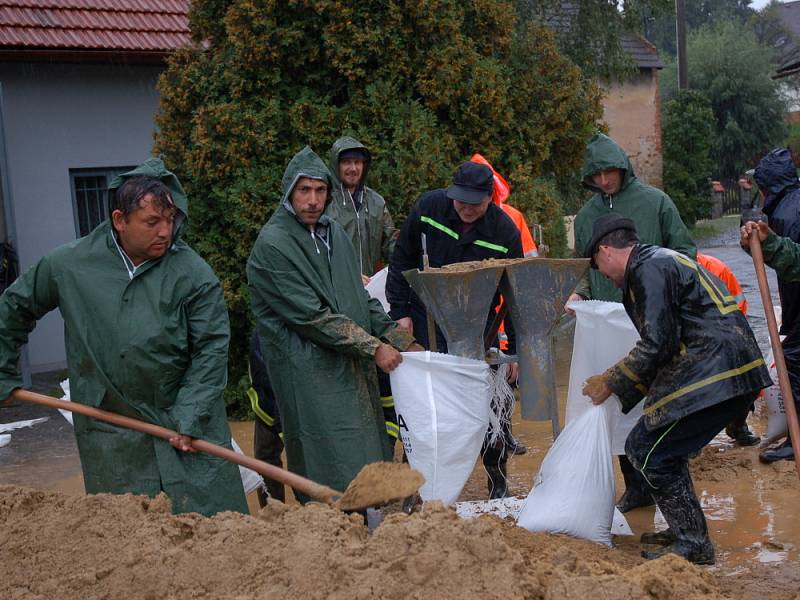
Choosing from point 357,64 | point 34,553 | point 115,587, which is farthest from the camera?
point 357,64

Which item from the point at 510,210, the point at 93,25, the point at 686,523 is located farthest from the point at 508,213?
the point at 93,25

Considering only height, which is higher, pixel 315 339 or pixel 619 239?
pixel 619 239

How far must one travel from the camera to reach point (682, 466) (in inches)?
184

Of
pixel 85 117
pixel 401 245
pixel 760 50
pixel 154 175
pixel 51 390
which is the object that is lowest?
pixel 51 390

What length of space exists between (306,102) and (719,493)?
405 cm

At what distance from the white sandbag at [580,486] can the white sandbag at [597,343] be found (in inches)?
18.0

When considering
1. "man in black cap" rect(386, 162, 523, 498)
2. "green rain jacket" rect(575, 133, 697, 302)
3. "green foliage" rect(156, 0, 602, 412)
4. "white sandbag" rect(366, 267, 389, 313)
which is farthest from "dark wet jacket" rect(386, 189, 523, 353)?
"green foliage" rect(156, 0, 602, 412)

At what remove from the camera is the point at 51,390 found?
9.47m

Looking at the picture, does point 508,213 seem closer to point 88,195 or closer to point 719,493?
point 719,493

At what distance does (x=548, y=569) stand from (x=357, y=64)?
5190 millimetres

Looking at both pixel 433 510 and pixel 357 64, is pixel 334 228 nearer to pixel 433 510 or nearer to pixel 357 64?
pixel 433 510

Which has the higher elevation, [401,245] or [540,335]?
[401,245]

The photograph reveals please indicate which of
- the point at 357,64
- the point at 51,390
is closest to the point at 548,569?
the point at 357,64

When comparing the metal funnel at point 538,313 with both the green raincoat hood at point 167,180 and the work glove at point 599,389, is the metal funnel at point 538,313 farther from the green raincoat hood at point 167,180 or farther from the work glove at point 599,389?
the green raincoat hood at point 167,180
